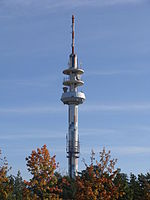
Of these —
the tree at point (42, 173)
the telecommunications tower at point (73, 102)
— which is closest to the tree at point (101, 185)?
the tree at point (42, 173)

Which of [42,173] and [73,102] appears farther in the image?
[73,102]

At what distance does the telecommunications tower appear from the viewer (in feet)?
323

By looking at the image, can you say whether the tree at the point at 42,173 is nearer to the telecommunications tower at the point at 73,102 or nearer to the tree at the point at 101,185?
the tree at the point at 101,185

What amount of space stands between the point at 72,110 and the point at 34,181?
184 ft

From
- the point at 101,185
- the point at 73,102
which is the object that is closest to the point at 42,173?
the point at 101,185

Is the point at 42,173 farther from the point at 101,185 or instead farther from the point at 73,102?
the point at 73,102

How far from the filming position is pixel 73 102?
336 ft

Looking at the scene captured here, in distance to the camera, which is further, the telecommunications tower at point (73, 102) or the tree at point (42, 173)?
the telecommunications tower at point (73, 102)

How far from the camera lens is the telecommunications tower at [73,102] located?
98.6 metres

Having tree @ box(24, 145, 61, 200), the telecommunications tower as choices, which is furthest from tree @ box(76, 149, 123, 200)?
the telecommunications tower

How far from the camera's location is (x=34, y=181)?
46312mm

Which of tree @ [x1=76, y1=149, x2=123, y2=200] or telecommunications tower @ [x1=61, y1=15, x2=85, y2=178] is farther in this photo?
telecommunications tower @ [x1=61, y1=15, x2=85, y2=178]

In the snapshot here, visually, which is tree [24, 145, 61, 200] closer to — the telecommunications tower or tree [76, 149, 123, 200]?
tree [76, 149, 123, 200]

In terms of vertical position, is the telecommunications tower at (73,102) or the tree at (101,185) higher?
the telecommunications tower at (73,102)
